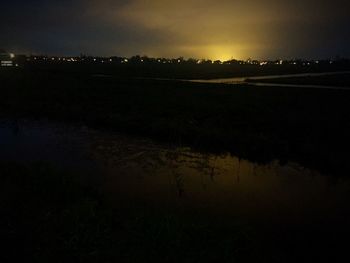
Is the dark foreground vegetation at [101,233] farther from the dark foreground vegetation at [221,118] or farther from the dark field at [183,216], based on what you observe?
the dark foreground vegetation at [221,118]

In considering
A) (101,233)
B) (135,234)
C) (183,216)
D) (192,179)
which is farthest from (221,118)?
(101,233)

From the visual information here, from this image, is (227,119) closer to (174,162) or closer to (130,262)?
(174,162)

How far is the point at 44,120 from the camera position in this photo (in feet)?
86.5

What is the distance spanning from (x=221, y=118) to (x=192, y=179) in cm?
1128

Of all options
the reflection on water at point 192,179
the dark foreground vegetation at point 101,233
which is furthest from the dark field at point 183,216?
the reflection on water at point 192,179

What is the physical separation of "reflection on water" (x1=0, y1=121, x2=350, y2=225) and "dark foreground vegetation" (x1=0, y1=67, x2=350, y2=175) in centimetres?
143

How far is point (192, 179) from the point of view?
46.3ft

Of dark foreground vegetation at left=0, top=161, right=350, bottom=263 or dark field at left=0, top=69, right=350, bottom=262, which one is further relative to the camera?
dark field at left=0, top=69, right=350, bottom=262

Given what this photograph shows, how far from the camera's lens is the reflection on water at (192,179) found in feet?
38.1

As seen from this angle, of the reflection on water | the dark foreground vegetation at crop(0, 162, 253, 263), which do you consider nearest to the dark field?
the dark foreground vegetation at crop(0, 162, 253, 263)

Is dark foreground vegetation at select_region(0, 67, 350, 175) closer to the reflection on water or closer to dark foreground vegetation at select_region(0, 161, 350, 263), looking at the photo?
the reflection on water

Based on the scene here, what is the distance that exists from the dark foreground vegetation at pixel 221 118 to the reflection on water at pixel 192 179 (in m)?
1.43

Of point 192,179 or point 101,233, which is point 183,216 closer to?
point 101,233

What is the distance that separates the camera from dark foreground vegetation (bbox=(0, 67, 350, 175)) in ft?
57.8
